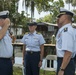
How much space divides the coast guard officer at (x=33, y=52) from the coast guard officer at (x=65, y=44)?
8.72 feet

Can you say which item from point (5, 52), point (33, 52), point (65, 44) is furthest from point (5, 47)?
point (33, 52)

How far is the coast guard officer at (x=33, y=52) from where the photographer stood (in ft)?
22.1

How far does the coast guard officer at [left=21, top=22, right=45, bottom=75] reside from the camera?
673 centimetres

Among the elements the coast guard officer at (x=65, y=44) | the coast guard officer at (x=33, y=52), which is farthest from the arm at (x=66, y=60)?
the coast guard officer at (x=33, y=52)

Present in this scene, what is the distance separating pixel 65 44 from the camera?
3.86 m

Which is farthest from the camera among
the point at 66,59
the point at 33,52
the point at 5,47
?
the point at 33,52

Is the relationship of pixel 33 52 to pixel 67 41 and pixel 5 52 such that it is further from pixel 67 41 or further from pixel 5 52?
pixel 67 41

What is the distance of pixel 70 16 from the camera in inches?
161

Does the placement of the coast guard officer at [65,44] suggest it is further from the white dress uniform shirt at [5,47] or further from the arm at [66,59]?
the white dress uniform shirt at [5,47]

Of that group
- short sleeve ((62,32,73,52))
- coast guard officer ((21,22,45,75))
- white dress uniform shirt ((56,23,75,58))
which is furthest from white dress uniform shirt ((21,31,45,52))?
short sleeve ((62,32,73,52))

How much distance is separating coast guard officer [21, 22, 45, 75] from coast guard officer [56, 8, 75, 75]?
8.72 ft

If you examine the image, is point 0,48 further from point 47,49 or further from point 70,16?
point 47,49

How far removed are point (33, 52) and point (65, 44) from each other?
9.66 ft

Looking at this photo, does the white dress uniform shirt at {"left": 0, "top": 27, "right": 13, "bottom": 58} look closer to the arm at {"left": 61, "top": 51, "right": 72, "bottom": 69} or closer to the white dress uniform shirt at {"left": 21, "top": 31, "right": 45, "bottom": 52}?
the arm at {"left": 61, "top": 51, "right": 72, "bottom": 69}
